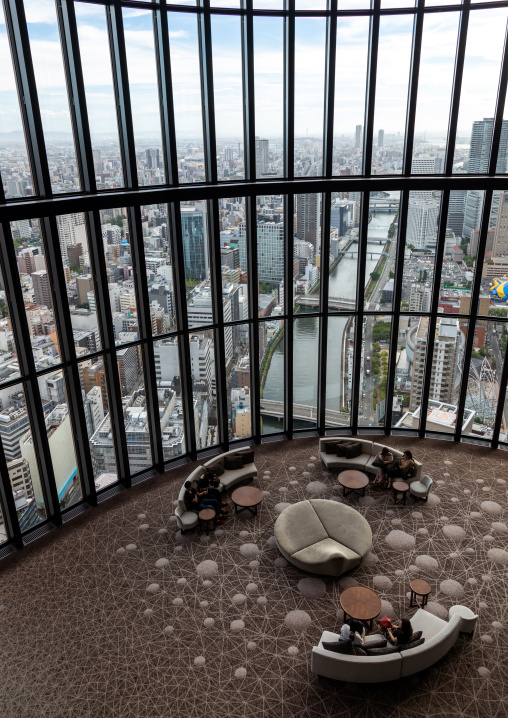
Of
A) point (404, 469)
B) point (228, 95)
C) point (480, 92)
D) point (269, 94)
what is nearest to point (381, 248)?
point (480, 92)

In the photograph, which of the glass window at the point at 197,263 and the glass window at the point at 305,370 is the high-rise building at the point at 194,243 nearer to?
the glass window at the point at 197,263

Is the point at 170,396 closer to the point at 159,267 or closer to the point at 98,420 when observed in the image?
the point at 98,420

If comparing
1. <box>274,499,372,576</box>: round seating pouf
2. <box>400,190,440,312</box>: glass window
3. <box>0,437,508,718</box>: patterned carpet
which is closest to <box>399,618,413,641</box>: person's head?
<box>0,437,508,718</box>: patterned carpet

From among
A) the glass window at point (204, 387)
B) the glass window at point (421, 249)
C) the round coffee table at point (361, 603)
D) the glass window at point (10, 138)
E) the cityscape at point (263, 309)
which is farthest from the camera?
the glass window at point (204, 387)

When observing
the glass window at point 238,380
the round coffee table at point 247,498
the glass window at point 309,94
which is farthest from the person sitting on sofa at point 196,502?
the glass window at point 309,94

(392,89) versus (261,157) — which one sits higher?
(392,89)

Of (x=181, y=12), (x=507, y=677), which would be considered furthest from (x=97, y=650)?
(x=181, y=12)

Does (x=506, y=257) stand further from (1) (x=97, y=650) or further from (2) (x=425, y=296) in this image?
(1) (x=97, y=650)
